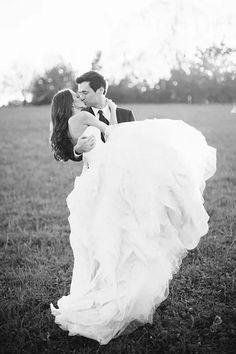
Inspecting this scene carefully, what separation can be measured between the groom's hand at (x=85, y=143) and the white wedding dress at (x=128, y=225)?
0.19 ft

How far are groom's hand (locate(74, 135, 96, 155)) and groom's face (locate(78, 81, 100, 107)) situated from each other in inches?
22.2

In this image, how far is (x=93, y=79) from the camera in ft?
12.8

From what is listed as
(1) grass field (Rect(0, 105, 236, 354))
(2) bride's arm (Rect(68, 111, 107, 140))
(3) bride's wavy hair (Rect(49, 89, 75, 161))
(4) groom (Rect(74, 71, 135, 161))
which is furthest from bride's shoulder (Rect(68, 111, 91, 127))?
(1) grass field (Rect(0, 105, 236, 354))

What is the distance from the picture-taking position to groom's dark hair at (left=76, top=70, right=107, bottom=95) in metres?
3.90

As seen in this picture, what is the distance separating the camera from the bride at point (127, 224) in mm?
3395

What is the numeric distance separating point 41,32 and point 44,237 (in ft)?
28.9

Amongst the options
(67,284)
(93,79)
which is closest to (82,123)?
(93,79)

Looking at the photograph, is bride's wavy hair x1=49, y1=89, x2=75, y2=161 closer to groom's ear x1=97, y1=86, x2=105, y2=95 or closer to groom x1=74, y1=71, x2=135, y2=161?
groom x1=74, y1=71, x2=135, y2=161

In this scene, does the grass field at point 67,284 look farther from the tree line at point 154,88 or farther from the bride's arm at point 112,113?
the tree line at point 154,88

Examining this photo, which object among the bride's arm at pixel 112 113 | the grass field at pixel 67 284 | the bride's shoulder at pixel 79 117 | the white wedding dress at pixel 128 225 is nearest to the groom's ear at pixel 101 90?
the bride's arm at pixel 112 113

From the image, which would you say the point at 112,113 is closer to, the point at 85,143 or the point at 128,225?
the point at 85,143

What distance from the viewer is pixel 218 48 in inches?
238

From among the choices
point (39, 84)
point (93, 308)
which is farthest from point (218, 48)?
point (39, 84)

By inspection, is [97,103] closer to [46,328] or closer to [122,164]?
[122,164]
